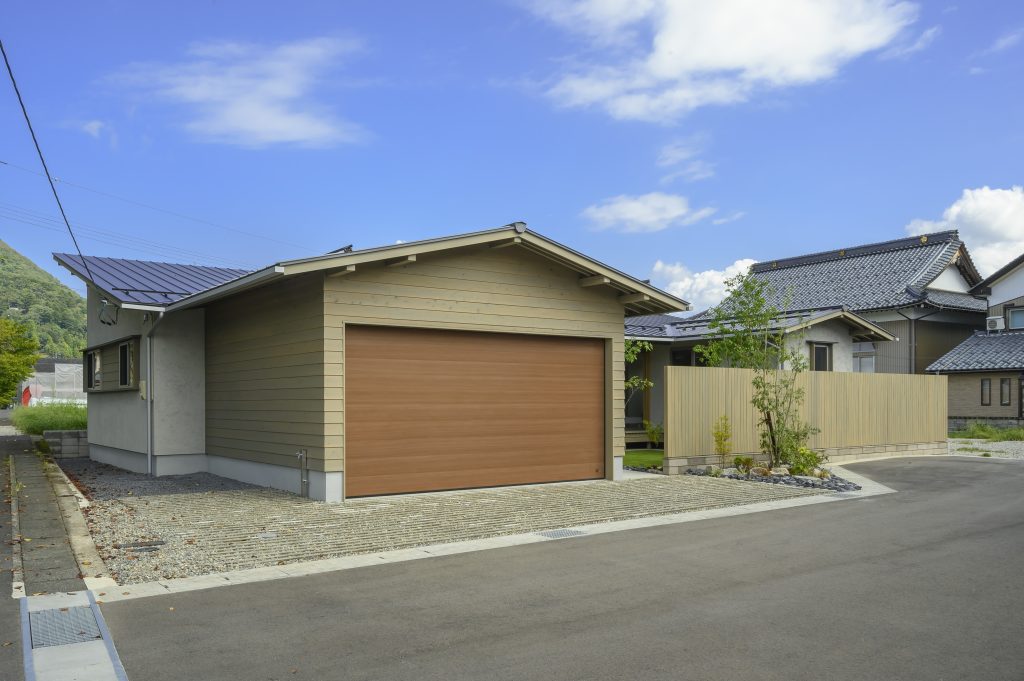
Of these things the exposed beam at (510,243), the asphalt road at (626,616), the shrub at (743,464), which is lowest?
the shrub at (743,464)

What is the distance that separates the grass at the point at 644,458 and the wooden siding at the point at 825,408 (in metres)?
1.46

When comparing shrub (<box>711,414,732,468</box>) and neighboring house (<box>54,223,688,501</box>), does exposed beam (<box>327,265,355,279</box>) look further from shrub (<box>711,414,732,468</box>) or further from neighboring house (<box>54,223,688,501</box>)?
shrub (<box>711,414,732,468</box>)

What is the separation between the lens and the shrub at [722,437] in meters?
15.9

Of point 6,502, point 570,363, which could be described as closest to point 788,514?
point 570,363

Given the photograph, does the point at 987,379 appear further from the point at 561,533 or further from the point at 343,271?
the point at 343,271

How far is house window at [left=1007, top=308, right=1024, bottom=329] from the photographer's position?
1321 inches

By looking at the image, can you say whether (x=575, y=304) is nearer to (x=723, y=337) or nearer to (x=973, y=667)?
(x=723, y=337)

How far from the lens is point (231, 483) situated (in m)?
13.7

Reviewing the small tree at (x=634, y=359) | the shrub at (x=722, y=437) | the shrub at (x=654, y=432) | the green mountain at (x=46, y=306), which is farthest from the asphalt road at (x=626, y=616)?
the green mountain at (x=46, y=306)

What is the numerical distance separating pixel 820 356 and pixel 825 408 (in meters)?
3.86

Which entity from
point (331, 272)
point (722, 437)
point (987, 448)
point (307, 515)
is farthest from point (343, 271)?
point (987, 448)

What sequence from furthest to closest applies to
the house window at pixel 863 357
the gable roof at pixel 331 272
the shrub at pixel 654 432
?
1. the house window at pixel 863 357
2. the shrub at pixel 654 432
3. the gable roof at pixel 331 272

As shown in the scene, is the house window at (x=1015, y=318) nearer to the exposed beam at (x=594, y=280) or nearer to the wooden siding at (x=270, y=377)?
the exposed beam at (x=594, y=280)

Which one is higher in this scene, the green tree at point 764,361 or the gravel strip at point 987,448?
the green tree at point 764,361
